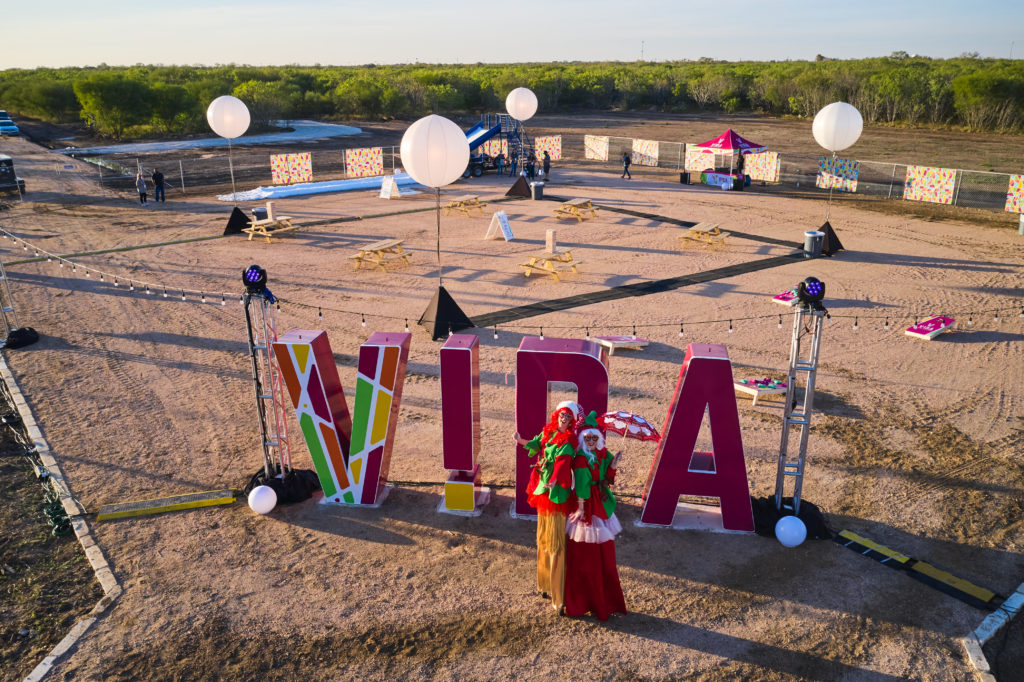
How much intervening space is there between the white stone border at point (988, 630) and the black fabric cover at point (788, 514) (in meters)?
1.57

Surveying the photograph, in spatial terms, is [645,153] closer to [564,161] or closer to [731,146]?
[564,161]

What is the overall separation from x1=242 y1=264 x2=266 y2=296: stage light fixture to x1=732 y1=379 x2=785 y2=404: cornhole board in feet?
23.0

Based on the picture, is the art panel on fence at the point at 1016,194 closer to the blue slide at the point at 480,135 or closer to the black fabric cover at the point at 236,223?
the blue slide at the point at 480,135

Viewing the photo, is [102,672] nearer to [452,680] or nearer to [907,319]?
[452,680]

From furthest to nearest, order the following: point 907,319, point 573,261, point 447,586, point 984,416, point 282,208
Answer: point 282,208 → point 573,261 → point 907,319 → point 984,416 → point 447,586

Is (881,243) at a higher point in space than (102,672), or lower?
higher

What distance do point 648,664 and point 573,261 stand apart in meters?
13.0

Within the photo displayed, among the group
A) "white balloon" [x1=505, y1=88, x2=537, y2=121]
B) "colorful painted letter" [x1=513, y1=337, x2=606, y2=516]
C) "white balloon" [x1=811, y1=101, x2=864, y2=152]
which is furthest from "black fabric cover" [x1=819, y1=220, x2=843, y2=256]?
"colorful painted letter" [x1=513, y1=337, x2=606, y2=516]

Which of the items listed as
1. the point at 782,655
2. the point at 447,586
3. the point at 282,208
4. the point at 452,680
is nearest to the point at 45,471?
the point at 447,586

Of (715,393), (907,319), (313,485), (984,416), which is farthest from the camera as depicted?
(907,319)

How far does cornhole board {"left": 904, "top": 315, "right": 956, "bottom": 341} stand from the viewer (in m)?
13.1

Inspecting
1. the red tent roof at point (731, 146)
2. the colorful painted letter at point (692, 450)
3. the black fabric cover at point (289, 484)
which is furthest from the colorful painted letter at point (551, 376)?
the red tent roof at point (731, 146)

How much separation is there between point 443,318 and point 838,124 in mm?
11262

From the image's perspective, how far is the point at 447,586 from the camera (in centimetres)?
704
